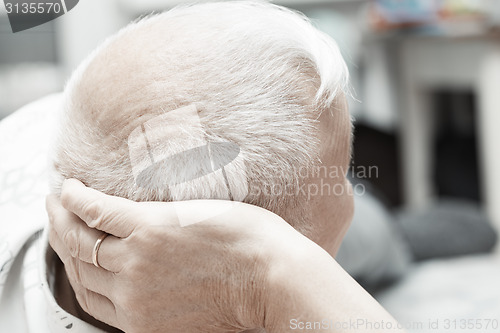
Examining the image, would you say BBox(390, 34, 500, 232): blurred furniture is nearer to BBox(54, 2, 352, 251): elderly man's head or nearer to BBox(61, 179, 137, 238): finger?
BBox(54, 2, 352, 251): elderly man's head

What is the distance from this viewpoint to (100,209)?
1.79 feet

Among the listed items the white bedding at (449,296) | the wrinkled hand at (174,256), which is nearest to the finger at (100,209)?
the wrinkled hand at (174,256)

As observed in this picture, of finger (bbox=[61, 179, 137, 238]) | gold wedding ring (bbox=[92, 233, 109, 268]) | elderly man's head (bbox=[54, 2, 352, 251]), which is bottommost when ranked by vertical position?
gold wedding ring (bbox=[92, 233, 109, 268])

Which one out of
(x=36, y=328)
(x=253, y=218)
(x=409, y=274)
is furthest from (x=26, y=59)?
(x=253, y=218)

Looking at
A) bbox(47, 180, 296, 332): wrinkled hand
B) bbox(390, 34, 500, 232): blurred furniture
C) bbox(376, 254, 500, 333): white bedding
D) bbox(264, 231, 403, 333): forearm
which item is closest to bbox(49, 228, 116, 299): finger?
bbox(47, 180, 296, 332): wrinkled hand

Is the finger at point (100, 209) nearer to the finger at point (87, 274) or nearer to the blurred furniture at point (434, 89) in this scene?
the finger at point (87, 274)

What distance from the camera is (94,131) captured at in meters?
0.56

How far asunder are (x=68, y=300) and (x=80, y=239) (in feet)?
0.46

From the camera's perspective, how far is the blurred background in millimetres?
1197

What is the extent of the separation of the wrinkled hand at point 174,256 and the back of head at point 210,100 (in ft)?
0.09

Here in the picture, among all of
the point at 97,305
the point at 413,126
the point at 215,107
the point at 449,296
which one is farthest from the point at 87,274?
the point at 413,126

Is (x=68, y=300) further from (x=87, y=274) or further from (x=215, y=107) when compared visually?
(x=215, y=107)

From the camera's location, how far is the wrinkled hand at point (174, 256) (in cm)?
54

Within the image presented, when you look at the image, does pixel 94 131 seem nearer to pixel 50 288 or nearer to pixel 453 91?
pixel 50 288
